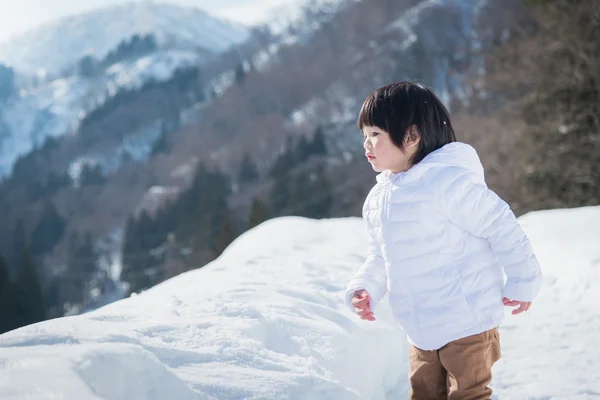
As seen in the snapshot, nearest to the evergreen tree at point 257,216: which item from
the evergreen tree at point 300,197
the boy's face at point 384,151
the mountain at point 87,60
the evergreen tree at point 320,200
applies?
the evergreen tree at point 300,197

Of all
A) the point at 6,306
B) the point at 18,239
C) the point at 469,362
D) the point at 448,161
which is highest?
the point at 448,161

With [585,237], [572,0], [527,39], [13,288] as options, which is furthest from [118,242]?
[585,237]

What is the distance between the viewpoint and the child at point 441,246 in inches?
69.7

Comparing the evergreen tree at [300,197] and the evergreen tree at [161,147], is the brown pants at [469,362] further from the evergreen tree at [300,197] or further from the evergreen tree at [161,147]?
the evergreen tree at [161,147]

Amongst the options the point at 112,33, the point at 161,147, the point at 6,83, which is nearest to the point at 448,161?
the point at 161,147

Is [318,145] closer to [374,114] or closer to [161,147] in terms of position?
[161,147]

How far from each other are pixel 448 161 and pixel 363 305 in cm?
62

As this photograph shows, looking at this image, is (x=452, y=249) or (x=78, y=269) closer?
(x=452, y=249)

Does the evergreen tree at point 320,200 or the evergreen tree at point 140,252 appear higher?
the evergreen tree at point 320,200

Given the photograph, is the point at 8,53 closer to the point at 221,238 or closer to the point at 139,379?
the point at 221,238

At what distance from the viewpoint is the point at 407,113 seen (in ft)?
5.99

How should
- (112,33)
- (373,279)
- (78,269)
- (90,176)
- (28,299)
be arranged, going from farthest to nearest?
(112,33)
(90,176)
(78,269)
(28,299)
(373,279)

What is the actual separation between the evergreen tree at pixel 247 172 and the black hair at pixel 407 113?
41.3m

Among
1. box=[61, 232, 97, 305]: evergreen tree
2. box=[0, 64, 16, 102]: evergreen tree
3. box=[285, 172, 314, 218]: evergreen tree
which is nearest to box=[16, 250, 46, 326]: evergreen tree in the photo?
box=[61, 232, 97, 305]: evergreen tree
